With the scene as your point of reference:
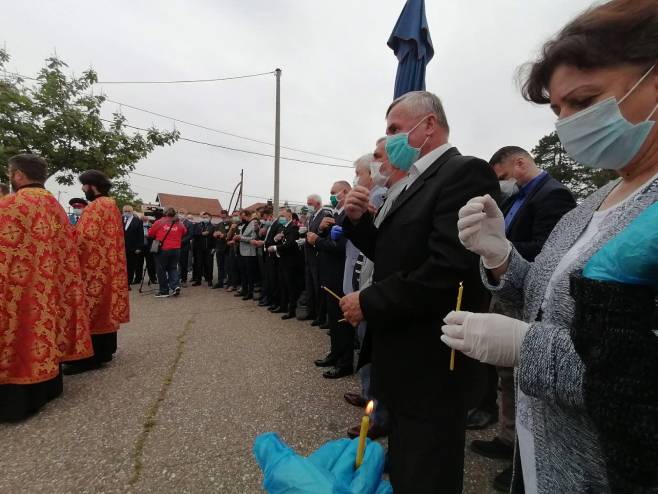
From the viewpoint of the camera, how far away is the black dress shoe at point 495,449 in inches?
91.3

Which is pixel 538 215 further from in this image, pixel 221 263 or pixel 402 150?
pixel 221 263

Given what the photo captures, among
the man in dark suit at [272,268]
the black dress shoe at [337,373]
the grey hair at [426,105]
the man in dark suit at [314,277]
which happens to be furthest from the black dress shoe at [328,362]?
the man in dark suit at [272,268]

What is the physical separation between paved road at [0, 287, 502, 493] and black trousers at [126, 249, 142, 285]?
529cm

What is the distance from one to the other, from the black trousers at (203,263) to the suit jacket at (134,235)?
1.73 meters

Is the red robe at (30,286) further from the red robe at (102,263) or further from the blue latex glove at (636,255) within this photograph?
the blue latex glove at (636,255)

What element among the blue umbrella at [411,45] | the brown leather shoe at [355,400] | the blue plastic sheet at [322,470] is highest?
the blue umbrella at [411,45]

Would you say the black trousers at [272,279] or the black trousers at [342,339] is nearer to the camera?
the black trousers at [342,339]

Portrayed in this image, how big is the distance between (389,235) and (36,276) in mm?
3128

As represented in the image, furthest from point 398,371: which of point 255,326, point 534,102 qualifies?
point 255,326

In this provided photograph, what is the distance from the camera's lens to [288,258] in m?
6.21

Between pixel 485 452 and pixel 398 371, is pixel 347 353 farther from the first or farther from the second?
pixel 398 371

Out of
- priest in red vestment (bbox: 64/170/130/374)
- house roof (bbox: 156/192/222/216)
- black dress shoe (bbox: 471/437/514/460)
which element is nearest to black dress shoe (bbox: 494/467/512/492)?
black dress shoe (bbox: 471/437/514/460)

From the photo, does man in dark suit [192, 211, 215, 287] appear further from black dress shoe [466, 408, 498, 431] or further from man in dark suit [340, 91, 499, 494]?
man in dark suit [340, 91, 499, 494]

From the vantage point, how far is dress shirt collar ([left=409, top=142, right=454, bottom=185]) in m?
1.66
